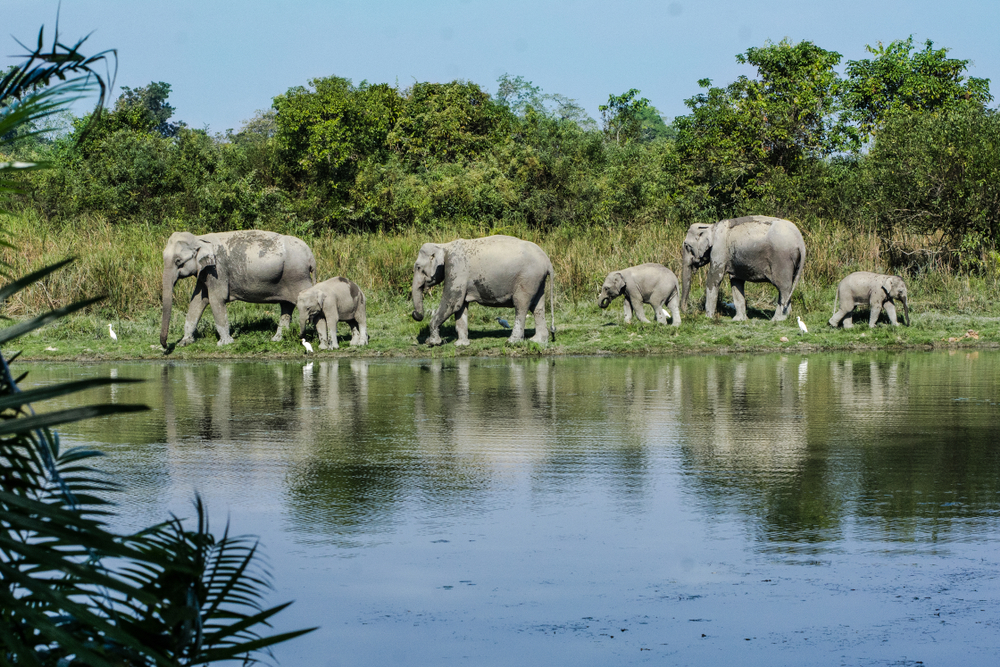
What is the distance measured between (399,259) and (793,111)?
12075mm

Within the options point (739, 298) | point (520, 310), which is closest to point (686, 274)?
point (739, 298)

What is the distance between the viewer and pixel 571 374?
51.9 feet

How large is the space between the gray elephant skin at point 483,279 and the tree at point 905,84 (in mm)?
16500

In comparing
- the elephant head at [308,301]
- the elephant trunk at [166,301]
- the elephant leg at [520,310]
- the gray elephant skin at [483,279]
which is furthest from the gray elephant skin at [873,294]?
the elephant trunk at [166,301]

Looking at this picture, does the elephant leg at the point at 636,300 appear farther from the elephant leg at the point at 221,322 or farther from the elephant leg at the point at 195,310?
the elephant leg at the point at 195,310

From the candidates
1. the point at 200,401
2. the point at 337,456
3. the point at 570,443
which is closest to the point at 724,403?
the point at 570,443

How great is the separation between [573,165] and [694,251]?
39.8 feet

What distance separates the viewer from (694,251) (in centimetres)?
2323

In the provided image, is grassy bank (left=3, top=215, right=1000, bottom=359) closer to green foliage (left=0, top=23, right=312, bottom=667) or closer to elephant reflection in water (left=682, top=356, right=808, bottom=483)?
elephant reflection in water (left=682, top=356, right=808, bottom=483)

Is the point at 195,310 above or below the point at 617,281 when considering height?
below

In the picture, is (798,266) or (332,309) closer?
(332,309)

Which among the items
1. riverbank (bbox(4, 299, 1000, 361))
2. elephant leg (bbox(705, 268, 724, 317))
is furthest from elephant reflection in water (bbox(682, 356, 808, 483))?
elephant leg (bbox(705, 268, 724, 317))

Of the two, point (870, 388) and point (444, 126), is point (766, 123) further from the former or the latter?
point (870, 388)

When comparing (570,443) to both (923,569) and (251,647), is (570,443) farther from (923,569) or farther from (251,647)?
(251,647)
